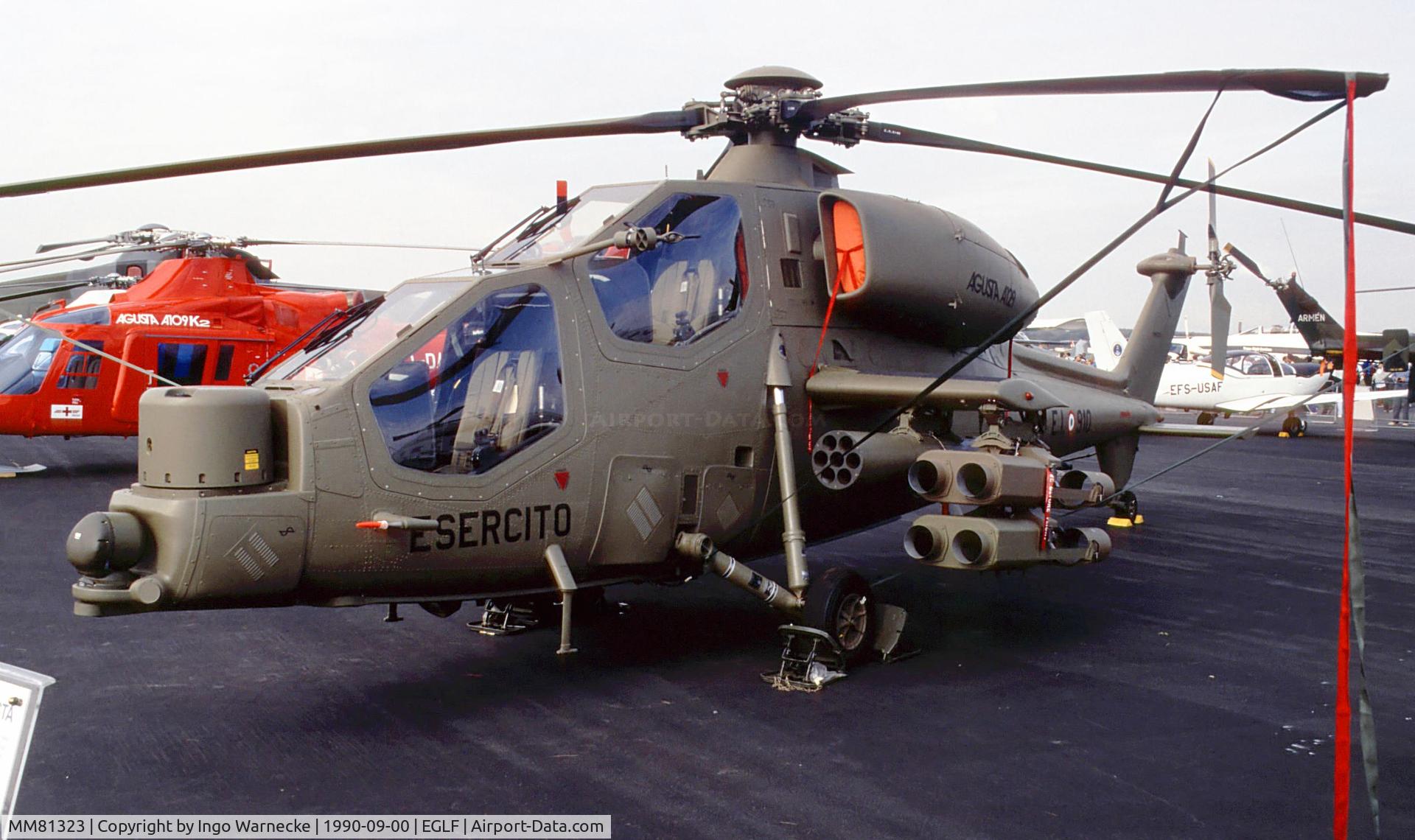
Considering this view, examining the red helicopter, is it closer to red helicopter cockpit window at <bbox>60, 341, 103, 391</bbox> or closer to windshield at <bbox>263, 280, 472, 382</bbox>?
red helicopter cockpit window at <bbox>60, 341, 103, 391</bbox>

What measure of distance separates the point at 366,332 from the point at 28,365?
42.3 ft

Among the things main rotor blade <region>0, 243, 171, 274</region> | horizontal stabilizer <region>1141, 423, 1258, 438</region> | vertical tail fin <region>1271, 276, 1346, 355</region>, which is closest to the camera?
main rotor blade <region>0, 243, 171, 274</region>

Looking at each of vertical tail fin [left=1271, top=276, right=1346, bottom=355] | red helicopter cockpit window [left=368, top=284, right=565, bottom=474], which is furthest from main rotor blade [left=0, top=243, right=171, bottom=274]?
vertical tail fin [left=1271, top=276, right=1346, bottom=355]

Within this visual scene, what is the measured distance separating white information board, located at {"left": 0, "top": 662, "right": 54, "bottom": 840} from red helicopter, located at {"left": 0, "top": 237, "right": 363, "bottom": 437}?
14.0 meters

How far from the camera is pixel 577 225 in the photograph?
667 cm

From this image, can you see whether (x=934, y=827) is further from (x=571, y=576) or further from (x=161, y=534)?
(x=161, y=534)

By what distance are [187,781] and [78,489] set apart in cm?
1173

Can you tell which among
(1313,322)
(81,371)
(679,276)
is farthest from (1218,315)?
(81,371)

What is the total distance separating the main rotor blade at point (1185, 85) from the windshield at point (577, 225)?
1.65 metres

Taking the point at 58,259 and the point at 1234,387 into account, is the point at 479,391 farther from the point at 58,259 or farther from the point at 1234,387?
the point at 1234,387

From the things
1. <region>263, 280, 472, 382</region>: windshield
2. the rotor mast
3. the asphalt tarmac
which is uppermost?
the rotor mast

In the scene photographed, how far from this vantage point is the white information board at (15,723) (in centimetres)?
306

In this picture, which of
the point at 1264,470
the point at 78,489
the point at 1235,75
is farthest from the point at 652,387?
the point at 1264,470

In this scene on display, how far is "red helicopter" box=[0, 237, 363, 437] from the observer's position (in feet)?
52.6
